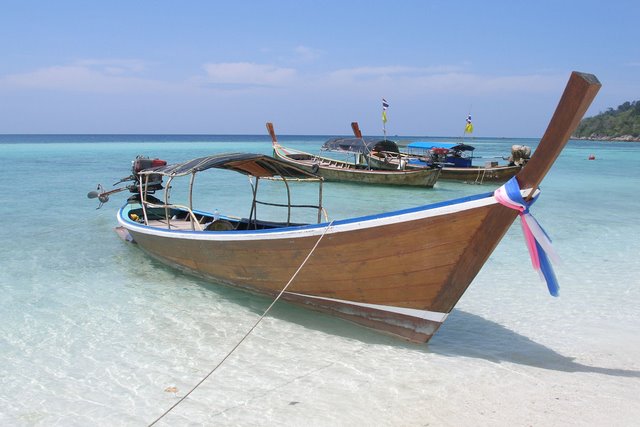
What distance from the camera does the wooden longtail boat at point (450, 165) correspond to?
22483 millimetres

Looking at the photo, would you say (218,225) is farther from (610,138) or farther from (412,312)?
(610,138)

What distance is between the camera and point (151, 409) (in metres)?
4.32

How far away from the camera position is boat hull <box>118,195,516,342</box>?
14.8ft

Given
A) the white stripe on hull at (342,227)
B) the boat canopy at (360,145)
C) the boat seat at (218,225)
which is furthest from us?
the boat canopy at (360,145)

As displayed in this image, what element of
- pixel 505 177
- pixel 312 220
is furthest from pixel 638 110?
pixel 312 220

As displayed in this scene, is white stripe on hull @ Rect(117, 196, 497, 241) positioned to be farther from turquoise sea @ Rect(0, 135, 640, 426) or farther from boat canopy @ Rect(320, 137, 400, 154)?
boat canopy @ Rect(320, 137, 400, 154)

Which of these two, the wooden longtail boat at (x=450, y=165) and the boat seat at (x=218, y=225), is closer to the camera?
the boat seat at (x=218, y=225)

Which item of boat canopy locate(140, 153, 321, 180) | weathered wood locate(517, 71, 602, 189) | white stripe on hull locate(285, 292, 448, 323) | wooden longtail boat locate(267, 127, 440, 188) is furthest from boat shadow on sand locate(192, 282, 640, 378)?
wooden longtail boat locate(267, 127, 440, 188)

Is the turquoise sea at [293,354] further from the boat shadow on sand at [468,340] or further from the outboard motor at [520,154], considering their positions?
the outboard motor at [520,154]

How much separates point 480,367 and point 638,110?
134826 mm

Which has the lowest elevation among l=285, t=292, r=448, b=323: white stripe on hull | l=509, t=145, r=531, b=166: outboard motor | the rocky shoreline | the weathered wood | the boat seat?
the rocky shoreline

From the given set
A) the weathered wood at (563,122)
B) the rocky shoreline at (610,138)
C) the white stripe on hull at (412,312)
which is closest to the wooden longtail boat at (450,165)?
the white stripe on hull at (412,312)

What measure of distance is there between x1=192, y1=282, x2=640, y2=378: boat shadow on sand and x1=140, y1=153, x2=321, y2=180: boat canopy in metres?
1.76

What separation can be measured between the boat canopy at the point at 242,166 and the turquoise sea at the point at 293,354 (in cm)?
167
